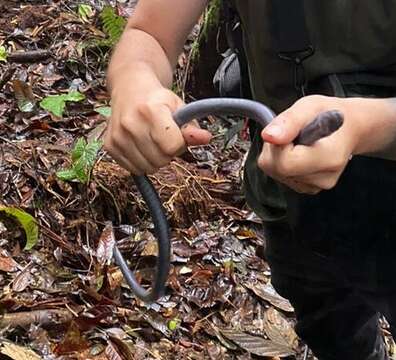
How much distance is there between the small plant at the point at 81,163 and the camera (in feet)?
11.5

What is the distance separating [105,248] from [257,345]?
0.70m

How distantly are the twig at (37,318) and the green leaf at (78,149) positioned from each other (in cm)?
83

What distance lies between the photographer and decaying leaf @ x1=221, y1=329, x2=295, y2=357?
3219 millimetres

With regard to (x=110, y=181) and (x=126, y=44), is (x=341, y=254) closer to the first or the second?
(x=126, y=44)

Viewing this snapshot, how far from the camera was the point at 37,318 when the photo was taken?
2.88m

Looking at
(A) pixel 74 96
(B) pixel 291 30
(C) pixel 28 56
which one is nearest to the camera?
(B) pixel 291 30

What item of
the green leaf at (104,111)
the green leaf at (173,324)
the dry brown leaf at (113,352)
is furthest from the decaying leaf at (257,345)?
the green leaf at (104,111)

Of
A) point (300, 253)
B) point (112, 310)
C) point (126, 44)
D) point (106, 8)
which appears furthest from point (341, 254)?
point (106, 8)

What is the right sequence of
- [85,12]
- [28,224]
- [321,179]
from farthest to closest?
[85,12], [28,224], [321,179]

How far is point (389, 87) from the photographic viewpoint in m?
1.72

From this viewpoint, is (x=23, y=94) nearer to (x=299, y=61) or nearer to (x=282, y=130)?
(x=299, y=61)

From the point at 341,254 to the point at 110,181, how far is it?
178 cm

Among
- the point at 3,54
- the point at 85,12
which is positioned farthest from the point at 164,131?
the point at 85,12

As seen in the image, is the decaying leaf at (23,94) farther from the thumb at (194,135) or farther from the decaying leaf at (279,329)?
the thumb at (194,135)
